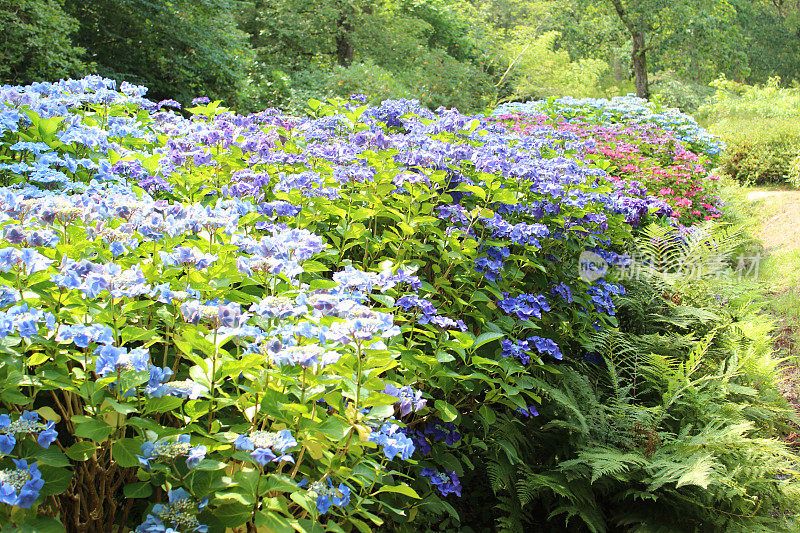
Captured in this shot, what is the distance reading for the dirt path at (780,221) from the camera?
278 inches

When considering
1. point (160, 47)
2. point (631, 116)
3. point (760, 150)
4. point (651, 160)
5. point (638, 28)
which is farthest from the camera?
point (638, 28)

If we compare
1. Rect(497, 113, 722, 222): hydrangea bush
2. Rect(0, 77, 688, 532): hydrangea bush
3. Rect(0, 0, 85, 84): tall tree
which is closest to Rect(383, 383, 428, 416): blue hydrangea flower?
Rect(0, 77, 688, 532): hydrangea bush

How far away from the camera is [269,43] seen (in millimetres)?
15406

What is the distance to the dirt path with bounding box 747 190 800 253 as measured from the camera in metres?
7.05

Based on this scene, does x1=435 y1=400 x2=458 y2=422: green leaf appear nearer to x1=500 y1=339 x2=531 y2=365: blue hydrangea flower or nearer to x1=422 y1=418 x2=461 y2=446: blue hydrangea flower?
x1=422 y1=418 x2=461 y2=446: blue hydrangea flower

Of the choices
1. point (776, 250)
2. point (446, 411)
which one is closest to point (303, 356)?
point (446, 411)

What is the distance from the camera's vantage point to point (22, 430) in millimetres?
1120

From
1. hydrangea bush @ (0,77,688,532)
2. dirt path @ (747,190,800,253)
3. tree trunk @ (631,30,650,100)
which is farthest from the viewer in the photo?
tree trunk @ (631,30,650,100)

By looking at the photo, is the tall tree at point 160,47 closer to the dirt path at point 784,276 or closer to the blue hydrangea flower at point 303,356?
the dirt path at point 784,276

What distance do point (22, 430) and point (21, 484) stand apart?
0.11 metres

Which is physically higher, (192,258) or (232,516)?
(192,258)

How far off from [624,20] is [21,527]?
17.1 metres

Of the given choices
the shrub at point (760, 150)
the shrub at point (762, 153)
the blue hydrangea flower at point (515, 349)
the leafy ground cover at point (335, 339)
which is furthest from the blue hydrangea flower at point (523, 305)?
the shrub at point (760, 150)

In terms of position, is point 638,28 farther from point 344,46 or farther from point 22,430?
point 22,430
